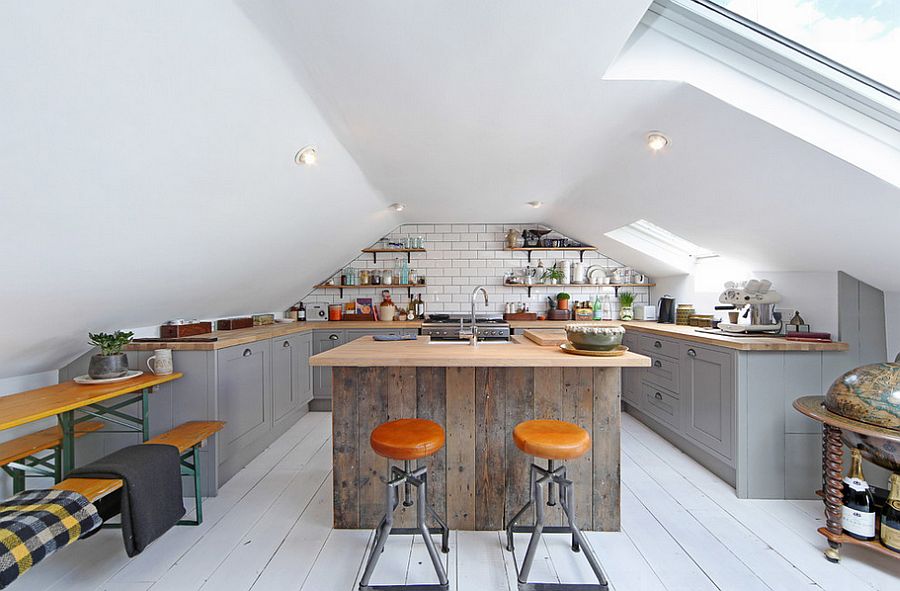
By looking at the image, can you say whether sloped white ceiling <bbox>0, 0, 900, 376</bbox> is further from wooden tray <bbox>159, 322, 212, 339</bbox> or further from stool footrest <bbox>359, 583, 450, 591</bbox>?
stool footrest <bbox>359, 583, 450, 591</bbox>

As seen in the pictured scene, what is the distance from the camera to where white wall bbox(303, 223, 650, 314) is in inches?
199

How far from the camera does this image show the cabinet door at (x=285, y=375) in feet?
11.9

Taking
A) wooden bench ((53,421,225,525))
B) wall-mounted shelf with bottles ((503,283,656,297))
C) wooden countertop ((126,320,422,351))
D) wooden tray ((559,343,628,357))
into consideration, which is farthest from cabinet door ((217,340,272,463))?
wall-mounted shelf with bottles ((503,283,656,297))

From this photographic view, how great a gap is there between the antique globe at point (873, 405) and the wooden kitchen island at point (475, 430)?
104cm

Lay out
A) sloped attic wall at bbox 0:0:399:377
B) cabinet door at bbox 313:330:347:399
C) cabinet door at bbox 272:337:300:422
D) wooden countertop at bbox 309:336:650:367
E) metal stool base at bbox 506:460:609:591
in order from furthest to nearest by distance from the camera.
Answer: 1. cabinet door at bbox 313:330:347:399
2. cabinet door at bbox 272:337:300:422
3. wooden countertop at bbox 309:336:650:367
4. metal stool base at bbox 506:460:609:591
5. sloped attic wall at bbox 0:0:399:377

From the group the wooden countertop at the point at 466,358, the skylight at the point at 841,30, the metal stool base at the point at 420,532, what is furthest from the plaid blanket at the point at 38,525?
the skylight at the point at 841,30

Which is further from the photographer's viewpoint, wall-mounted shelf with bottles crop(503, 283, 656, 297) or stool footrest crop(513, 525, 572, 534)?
wall-mounted shelf with bottles crop(503, 283, 656, 297)

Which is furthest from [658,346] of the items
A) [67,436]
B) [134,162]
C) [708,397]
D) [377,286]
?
[67,436]

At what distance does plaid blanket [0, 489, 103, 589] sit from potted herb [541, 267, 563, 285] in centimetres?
439

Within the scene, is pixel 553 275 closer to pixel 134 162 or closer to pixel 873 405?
pixel 873 405

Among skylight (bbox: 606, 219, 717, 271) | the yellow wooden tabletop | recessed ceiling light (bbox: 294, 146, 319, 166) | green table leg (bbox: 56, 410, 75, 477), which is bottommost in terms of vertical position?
green table leg (bbox: 56, 410, 75, 477)

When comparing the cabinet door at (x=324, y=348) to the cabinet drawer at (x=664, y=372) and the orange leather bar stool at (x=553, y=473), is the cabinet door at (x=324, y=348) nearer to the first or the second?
the orange leather bar stool at (x=553, y=473)

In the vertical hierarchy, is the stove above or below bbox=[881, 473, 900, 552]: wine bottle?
above

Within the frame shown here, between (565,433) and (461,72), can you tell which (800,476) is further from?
(461,72)
